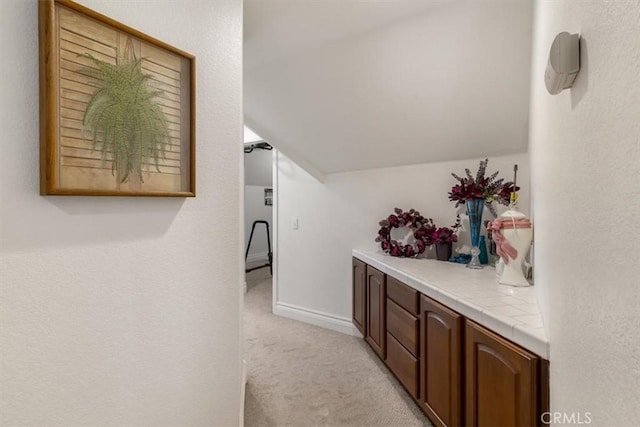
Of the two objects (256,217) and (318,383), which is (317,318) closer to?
(318,383)

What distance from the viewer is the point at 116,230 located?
93 cm

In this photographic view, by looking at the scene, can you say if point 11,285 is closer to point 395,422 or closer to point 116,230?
point 116,230

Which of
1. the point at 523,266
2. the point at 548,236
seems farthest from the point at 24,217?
the point at 523,266

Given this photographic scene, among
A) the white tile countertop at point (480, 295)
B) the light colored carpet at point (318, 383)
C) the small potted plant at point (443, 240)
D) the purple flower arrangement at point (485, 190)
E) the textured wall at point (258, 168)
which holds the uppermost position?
the textured wall at point (258, 168)

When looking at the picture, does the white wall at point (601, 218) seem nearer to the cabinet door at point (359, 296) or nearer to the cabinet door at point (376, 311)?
the cabinet door at point (376, 311)

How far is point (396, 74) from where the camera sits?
2.01m

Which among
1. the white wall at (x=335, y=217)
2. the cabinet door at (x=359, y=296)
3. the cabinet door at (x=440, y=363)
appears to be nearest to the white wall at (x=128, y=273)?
the cabinet door at (x=440, y=363)

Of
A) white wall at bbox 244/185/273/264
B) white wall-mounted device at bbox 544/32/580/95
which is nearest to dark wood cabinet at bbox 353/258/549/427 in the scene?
white wall-mounted device at bbox 544/32/580/95

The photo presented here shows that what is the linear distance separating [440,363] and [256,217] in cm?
534

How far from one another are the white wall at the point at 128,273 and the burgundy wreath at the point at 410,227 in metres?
1.56

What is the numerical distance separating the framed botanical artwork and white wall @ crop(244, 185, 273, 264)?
5.28 meters

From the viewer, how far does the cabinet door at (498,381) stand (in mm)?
1082

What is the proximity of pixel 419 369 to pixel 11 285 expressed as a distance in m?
1.84

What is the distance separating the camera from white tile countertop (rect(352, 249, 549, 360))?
113cm
